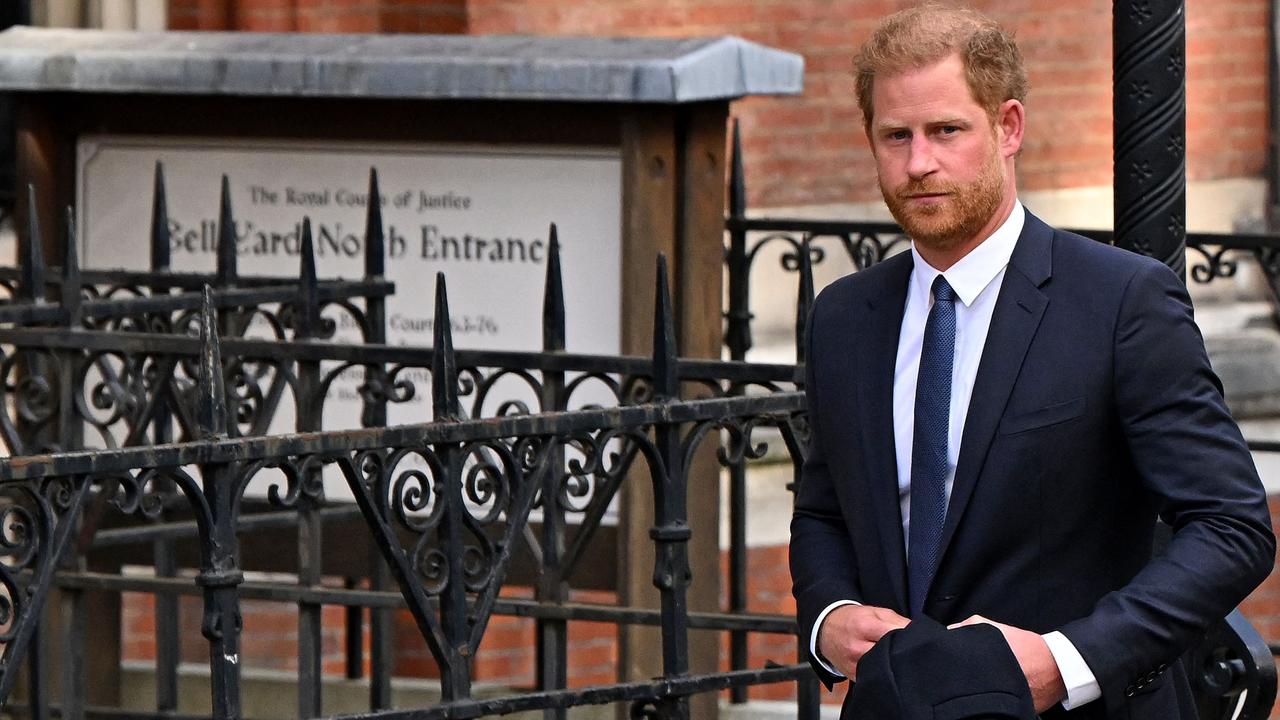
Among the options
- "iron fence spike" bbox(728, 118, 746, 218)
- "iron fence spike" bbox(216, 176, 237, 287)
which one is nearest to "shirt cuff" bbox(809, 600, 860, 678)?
"iron fence spike" bbox(216, 176, 237, 287)

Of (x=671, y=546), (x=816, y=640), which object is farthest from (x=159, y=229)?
(x=816, y=640)

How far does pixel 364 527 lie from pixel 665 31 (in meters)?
2.71

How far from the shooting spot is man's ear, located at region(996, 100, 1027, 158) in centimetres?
258

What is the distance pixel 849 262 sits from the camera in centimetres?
856

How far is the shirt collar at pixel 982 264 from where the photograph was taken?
2600 millimetres

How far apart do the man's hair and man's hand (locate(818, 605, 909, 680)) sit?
57cm

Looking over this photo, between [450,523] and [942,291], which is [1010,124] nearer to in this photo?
[942,291]

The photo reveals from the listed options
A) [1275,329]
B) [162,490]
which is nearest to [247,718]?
[162,490]

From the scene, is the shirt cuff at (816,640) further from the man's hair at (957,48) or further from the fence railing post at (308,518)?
the fence railing post at (308,518)

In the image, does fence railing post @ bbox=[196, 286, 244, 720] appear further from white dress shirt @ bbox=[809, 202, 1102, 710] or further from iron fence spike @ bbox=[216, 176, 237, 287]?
iron fence spike @ bbox=[216, 176, 237, 287]

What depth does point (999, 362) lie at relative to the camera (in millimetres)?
2555

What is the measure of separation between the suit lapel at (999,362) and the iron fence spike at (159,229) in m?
3.80

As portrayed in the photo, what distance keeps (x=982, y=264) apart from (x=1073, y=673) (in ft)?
1.55

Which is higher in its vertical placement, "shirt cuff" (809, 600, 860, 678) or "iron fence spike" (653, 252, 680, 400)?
"iron fence spike" (653, 252, 680, 400)
